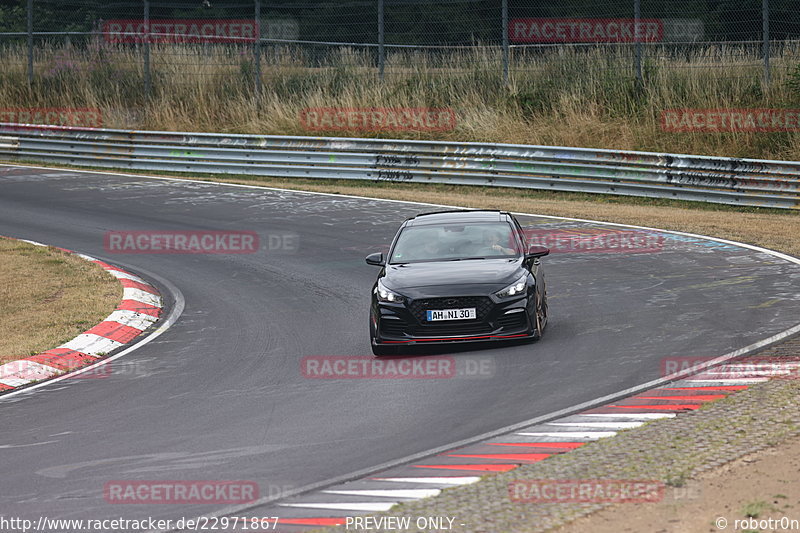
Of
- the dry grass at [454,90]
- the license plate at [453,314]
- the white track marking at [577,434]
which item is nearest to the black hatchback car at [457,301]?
the license plate at [453,314]

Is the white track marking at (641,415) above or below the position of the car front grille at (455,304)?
below

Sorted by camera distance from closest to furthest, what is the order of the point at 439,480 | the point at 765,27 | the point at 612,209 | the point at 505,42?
the point at 439,480 → the point at 612,209 → the point at 765,27 → the point at 505,42

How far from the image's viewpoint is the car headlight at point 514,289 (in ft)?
38.1

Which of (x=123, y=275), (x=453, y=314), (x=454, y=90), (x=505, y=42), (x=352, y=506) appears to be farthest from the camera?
(x=454, y=90)

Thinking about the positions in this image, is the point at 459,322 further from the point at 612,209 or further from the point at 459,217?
the point at 612,209

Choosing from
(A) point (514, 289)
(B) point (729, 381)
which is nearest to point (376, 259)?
(A) point (514, 289)

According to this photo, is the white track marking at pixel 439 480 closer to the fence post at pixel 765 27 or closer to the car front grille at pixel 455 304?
the car front grille at pixel 455 304

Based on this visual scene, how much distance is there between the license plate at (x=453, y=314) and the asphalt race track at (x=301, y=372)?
0.41 m

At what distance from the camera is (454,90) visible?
30.2 metres

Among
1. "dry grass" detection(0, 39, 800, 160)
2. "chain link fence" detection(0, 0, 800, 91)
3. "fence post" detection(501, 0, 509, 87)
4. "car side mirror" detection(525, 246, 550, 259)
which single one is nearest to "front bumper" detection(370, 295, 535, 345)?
"car side mirror" detection(525, 246, 550, 259)

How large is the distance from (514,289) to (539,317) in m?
0.60

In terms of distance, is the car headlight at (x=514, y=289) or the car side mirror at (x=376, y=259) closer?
the car headlight at (x=514, y=289)

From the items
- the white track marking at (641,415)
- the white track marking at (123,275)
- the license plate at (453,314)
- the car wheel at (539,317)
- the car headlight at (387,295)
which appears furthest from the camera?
the white track marking at (123,275)

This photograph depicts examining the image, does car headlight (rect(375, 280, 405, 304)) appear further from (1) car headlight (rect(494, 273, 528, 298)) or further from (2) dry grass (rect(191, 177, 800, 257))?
(2) dry grass (rect(191, 177, 800, 257))
